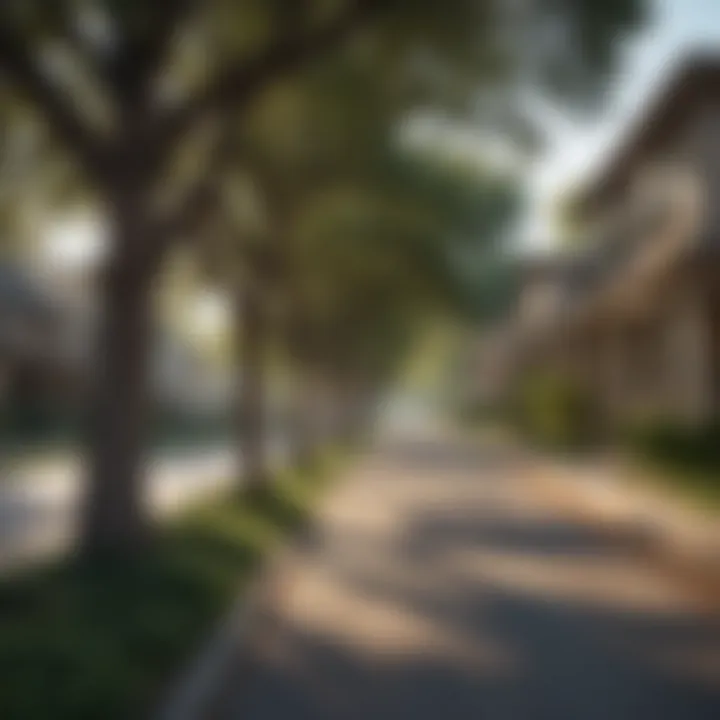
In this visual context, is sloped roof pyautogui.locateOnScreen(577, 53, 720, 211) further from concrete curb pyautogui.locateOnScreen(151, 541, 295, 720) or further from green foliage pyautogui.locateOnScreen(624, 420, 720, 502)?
concrete curb pyautogui.locateOnScreen(151, 541, 295, 720)

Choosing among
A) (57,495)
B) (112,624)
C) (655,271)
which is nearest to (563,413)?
(655,271)

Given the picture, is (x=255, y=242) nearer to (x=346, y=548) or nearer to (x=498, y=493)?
(x=346, y=548)

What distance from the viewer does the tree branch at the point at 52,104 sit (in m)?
10.1

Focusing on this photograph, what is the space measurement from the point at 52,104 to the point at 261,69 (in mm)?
1721

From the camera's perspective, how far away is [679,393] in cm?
2677

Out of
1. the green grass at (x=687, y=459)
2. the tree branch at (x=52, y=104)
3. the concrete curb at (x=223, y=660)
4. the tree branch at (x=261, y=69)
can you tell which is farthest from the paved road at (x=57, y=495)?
the green grass at (x=687, y=459)

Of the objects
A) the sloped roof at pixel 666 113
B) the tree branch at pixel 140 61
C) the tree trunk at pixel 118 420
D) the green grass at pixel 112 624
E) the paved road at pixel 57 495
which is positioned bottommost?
the paved road at pixel 57 495

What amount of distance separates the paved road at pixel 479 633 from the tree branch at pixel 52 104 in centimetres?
423

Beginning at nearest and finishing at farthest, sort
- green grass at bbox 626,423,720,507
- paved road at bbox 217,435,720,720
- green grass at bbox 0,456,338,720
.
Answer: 1. green grass at bbox 0,456,338,720
2. paved road at bbox 217,435,720,720
3. green grass at bbox 626,423,720,507

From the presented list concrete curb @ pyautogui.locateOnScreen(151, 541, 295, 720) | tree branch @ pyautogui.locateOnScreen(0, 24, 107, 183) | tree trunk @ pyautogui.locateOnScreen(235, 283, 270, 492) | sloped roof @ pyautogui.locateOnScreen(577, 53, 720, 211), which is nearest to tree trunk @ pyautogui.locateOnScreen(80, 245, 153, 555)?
tree branch @ pyautogui.locateOnScreen(0, 24, 107, 183)

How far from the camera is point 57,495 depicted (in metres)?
25.1

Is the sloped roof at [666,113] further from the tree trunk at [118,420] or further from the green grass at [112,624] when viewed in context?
the tree trunk at [118,420]

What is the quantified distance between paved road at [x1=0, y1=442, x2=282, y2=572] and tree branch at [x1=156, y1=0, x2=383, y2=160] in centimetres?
448

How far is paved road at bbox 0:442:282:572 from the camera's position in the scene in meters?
15.6
